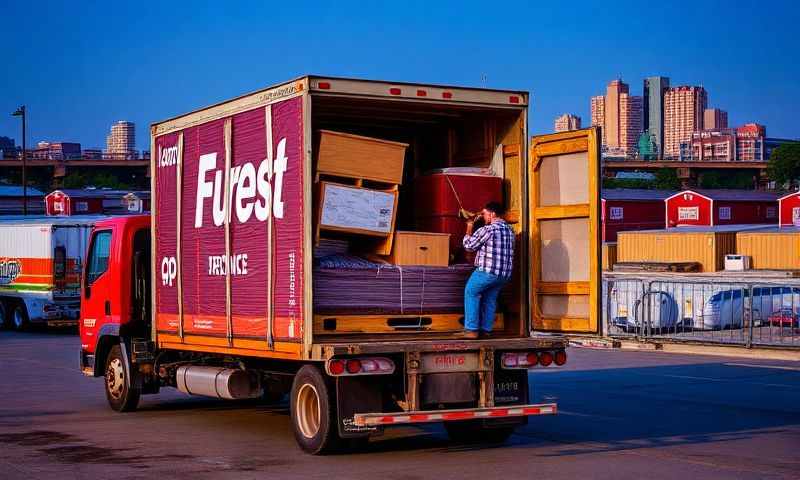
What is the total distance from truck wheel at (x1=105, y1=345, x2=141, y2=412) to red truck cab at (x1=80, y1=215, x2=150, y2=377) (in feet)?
0.40

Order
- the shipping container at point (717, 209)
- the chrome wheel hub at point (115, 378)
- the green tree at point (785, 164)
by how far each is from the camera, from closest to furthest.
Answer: the chrome wheel hub at point (115, 378), the shipping container at point (717, 209), the green tree at point (785, 164)

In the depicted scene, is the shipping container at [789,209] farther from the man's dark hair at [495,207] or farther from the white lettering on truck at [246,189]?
the white lettering on truck at [246,189]

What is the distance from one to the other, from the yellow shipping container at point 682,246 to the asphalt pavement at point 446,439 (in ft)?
141

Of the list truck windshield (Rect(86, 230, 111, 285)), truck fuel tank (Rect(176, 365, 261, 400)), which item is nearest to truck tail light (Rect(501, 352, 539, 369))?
truck fuel tank (Rect(176, 365, 261, 400))

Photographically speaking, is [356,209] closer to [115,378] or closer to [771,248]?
[115,378]

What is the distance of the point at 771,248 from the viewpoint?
196 ft

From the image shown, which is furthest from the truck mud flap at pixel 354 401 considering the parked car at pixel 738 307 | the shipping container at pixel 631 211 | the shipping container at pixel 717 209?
the shipping container at pixel 717 209

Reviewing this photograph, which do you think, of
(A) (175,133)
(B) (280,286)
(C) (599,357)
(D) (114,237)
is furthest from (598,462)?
(C) (599,357)

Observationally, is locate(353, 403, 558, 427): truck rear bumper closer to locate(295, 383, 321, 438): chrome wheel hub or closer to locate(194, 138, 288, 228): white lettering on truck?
locate(295, 383, 321, 438): chrome wheel hub

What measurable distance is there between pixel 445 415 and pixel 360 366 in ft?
2.95

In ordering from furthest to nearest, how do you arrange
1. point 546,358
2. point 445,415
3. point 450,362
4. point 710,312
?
point 710,312 < point 546,358 < point 450,362 < point 445,415

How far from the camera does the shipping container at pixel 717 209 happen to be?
8594 centimetres

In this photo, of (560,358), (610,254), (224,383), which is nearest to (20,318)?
(224,383)

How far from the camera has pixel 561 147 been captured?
12430 millimetres
